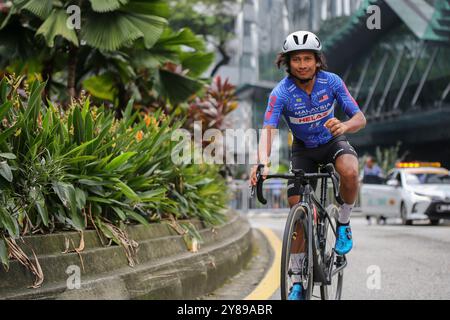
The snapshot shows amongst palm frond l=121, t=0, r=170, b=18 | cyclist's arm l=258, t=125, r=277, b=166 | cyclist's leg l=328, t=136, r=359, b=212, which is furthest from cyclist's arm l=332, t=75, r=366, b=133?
palm frond l=121, t=0, r=170, b=18

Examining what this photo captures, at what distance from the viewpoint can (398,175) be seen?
18.8 m

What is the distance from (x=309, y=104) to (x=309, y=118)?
0.10 meters

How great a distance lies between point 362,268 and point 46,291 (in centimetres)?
551

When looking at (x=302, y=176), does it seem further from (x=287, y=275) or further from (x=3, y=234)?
(x=3, y=234)

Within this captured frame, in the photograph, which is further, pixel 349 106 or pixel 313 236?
pixel 349 106

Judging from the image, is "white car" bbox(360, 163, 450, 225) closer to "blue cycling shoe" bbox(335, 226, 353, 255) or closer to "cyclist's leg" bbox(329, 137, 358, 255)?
Result: "blue cycling shoe" bbox(335, 226, 353, 255)

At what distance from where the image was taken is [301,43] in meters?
5.16

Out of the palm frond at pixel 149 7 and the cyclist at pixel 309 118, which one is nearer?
the cyclist at pixel 309 118

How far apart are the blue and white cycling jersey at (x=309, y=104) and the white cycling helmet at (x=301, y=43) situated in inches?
9.3

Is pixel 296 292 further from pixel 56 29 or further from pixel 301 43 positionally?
pixel 56 29

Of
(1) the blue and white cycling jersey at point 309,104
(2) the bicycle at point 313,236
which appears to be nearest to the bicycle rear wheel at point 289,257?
(2) the bicycle at point 313,236

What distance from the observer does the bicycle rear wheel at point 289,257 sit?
4.79m

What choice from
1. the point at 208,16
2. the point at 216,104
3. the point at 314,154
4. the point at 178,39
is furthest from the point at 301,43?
the point at 208,16

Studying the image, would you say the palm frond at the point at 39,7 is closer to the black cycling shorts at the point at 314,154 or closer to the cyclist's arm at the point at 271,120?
the black cycling shorts at the point at 314,154
